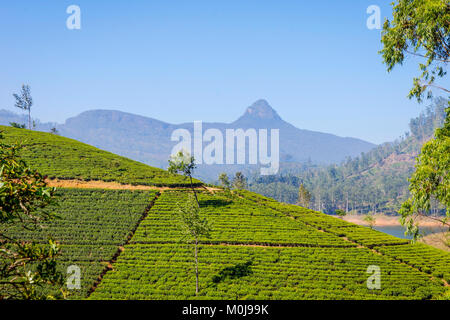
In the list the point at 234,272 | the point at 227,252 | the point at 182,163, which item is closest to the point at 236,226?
the point at 227,252

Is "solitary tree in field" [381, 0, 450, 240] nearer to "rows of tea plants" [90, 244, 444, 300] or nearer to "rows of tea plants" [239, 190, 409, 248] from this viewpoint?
"rows of tea plants" [90, 244, 444, 300]

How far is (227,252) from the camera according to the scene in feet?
→ 153

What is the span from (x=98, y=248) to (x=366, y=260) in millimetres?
37754

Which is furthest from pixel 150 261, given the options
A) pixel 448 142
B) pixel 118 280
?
pixel 448 142

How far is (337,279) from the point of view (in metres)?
40.6

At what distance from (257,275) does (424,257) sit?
1110 inches

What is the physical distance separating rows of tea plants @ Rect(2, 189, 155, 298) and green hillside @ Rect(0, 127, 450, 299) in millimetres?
140

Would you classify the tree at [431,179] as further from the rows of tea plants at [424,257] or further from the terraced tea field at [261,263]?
the rows of tea plants at [424,257]

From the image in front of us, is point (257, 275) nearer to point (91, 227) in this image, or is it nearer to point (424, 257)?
point (91, 227)

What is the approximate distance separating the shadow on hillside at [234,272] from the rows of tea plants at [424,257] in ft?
75.4

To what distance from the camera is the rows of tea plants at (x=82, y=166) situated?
2783 inches

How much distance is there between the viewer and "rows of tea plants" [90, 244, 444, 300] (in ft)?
121

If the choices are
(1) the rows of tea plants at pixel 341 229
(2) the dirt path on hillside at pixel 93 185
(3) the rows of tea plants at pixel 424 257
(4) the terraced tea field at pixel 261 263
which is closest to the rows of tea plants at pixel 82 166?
(2) the dirt path on hillside at pixel 93 185
